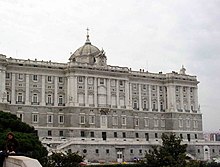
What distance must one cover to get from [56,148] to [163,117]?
93.7 feet

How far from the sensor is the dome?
75.1 meters

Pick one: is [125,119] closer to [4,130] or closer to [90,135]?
[90,135]

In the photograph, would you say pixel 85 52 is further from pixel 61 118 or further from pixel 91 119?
pixel 61 118

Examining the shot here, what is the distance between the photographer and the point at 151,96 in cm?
7888

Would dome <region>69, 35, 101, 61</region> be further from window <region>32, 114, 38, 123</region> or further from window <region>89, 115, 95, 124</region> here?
window <region>32, 114, 38, 123</region>

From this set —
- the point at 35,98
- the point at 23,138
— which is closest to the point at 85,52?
the point at 35,98

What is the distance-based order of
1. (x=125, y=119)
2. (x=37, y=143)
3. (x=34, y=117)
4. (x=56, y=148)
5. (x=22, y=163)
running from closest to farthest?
(x=22, y=163) → (x=37, y=143) → (x=56, y=148) → (x=34, y=117) → (x=125, y=119)

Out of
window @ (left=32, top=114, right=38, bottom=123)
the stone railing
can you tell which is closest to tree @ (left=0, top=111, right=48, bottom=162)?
the stone railing

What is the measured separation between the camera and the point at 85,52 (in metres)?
75.8

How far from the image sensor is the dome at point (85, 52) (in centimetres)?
7512

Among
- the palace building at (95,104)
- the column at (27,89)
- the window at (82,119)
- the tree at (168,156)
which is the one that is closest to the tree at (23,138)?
the tree at (168,156)

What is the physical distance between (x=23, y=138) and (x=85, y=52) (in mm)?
41245

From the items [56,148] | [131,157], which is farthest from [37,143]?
[131,157]

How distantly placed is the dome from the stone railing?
199 feet
